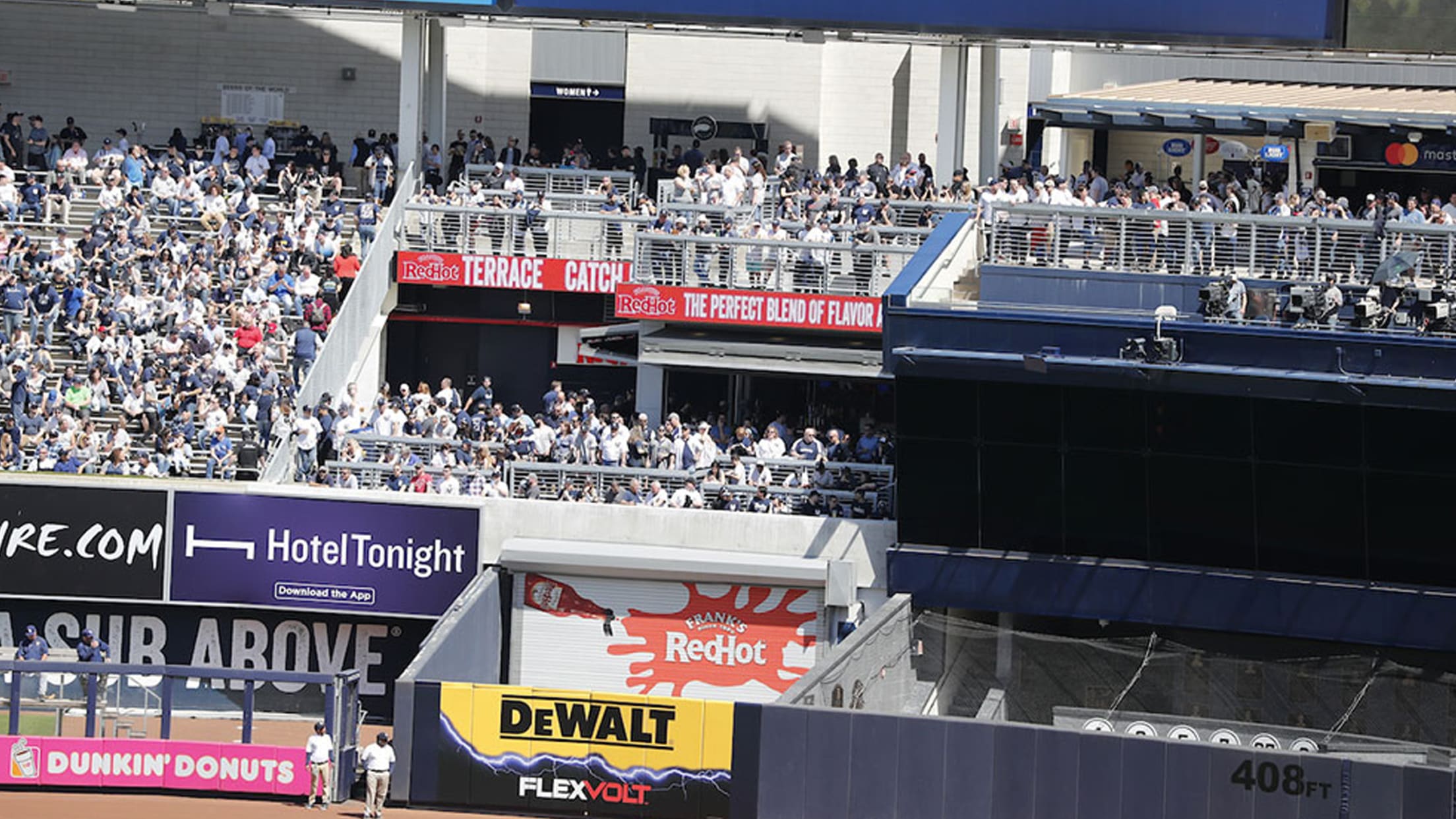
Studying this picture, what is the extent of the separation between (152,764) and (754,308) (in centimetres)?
1208

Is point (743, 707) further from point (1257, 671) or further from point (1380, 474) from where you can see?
point (1380, 474)

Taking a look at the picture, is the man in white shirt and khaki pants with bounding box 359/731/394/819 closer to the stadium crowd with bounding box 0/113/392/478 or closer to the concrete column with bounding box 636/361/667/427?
the stadium crowd with bounding box 0/113/392/478

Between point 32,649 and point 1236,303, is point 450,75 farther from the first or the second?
point 1236,303

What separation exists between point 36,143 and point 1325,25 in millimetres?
22081

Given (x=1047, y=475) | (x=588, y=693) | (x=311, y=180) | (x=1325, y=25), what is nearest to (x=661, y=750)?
(x=588, y=693)

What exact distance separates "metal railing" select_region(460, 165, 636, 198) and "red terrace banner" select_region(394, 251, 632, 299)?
1.96 m

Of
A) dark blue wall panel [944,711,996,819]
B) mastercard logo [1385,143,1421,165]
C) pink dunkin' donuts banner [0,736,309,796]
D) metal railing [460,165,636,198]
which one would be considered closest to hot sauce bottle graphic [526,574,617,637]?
pink dunkin' donuts banner [0,736,309,796]

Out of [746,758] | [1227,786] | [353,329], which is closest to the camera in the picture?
[1227,786]

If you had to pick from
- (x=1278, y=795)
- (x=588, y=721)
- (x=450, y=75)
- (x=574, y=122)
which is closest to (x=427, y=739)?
(x=588, y=721)

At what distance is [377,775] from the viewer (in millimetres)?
28875

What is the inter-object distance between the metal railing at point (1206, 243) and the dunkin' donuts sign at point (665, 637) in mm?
6147

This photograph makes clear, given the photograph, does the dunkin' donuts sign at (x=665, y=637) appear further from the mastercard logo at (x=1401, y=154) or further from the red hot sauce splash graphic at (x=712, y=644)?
the mastercard logo at (x=1401, y=154)

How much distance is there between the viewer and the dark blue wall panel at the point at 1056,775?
27359 mm

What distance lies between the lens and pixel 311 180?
40.2 metres
